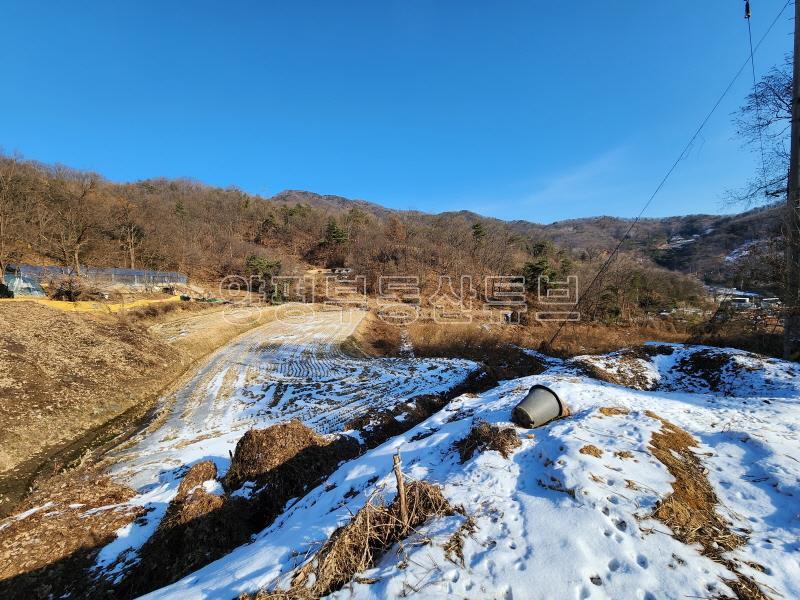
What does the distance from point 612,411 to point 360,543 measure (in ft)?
15.5

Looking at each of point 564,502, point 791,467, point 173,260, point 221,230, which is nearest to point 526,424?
point 564,502

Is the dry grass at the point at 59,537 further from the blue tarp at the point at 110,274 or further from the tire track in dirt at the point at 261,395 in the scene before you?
the blue tarp at the point at 110,274

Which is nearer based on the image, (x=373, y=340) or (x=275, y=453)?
(x=275, y=453)

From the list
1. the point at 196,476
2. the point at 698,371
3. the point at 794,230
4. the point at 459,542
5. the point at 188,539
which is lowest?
the point at 188,539

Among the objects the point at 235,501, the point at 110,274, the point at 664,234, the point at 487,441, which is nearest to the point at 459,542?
the point at 487,441

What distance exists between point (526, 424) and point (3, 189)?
1552 inches

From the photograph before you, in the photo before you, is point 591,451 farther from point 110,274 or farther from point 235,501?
point 110,274

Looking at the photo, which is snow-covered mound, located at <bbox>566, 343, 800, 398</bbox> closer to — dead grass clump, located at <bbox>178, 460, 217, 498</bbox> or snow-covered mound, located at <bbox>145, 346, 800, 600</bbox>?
snow-covered mound, located at <bbox>145, 346, 800, 600</bbox>

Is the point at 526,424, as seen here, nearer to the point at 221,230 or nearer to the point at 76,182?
the point at 76,182

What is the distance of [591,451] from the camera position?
405 cm

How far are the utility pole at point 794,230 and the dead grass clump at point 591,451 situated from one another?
8.80 metres

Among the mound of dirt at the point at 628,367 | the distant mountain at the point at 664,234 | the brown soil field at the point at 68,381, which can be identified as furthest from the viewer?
the distant mountain at the point at 664,234

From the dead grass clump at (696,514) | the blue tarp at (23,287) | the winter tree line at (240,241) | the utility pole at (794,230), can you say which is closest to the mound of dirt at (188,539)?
the dead grass clump at (696,514)

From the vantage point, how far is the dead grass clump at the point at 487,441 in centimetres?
454
